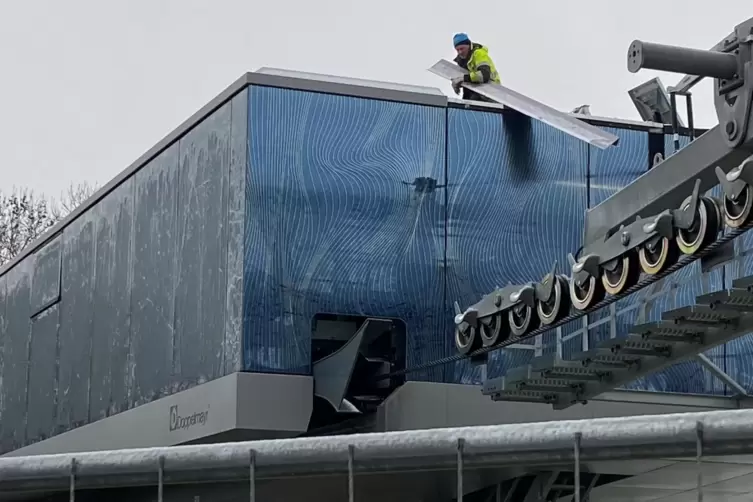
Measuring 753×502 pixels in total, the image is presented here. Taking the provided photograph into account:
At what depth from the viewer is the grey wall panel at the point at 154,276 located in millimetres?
24547

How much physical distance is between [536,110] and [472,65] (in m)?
1.88

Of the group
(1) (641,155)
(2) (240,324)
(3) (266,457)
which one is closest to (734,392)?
(1) (641,155)

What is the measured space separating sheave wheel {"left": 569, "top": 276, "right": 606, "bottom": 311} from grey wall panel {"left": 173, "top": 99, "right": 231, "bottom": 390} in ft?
20.1

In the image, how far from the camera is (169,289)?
24578 mm

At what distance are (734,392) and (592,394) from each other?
18.1ft

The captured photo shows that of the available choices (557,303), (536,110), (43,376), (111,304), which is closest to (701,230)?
(557,303)

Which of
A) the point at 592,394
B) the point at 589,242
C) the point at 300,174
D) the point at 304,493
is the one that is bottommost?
the point at 304,493

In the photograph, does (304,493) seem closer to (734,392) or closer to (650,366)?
(650,366)

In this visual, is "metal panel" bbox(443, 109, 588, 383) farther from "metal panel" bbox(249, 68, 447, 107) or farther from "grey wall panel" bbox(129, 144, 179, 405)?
"grey wall panel" bbox(129, 144, 179, 405)

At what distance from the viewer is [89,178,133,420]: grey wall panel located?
2655 cm

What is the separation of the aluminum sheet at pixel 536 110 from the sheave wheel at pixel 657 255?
16.3ft

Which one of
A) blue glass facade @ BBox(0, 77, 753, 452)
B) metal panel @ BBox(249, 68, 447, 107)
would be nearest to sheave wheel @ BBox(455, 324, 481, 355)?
blue glass facade @ BBox(0, 77, 753, 452)

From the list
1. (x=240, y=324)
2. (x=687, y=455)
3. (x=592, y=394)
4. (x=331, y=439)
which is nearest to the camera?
(x=687, y=455)

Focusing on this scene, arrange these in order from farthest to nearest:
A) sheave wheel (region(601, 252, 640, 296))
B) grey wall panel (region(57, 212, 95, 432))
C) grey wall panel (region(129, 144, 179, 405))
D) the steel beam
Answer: grey wall panel (region(57, 212, 95, 432)) → grey wall panel (region(129, 144, 179, 405)) → sheave wheel (region(601, 252, 640, 296)) → the steel beam
